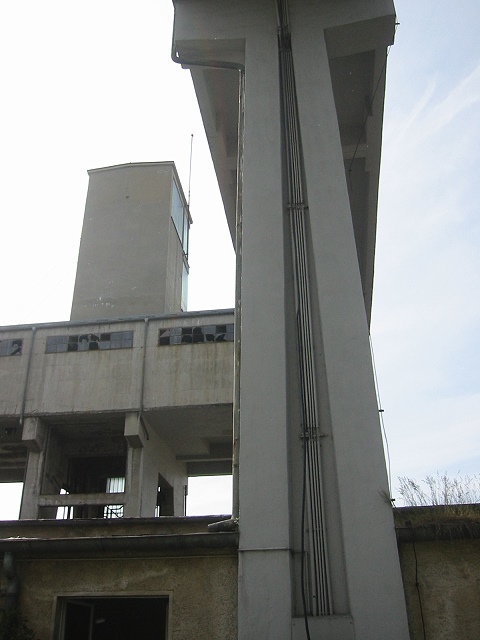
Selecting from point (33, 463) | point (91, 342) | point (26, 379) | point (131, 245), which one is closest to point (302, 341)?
point (91, 342)

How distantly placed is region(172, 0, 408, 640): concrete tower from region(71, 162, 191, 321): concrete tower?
585 inches

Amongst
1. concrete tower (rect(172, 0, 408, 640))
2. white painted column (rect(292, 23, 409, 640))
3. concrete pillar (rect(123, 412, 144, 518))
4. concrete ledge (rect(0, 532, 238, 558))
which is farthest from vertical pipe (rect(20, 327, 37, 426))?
white painted column (rect(292, 23, 409, 640))

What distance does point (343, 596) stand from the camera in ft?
19.6

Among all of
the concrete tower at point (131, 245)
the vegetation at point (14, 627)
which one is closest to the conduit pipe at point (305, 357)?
the vegetation at point (14, 627)

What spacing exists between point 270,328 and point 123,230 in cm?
2060

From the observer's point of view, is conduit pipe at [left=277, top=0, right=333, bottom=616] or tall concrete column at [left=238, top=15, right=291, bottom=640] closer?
tall concrete column at [left=238, top=15, right=291, bottom=640]

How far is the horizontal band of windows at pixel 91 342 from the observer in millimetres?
21703

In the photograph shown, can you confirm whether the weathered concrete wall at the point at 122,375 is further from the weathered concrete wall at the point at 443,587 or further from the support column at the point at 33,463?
the weathered concrete wall at the point at 443,587

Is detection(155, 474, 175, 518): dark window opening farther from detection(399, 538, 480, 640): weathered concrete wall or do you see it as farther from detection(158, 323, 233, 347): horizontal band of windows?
detection(399, 538, 480, 640): weathered concrete wall

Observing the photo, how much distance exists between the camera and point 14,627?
5887 millimetres

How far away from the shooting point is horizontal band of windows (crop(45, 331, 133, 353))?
21.7 m

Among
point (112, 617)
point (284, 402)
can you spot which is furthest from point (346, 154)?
point (112, 617)

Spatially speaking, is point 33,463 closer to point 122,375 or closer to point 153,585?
point 122,375

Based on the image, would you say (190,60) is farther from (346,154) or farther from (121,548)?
(121,548)
